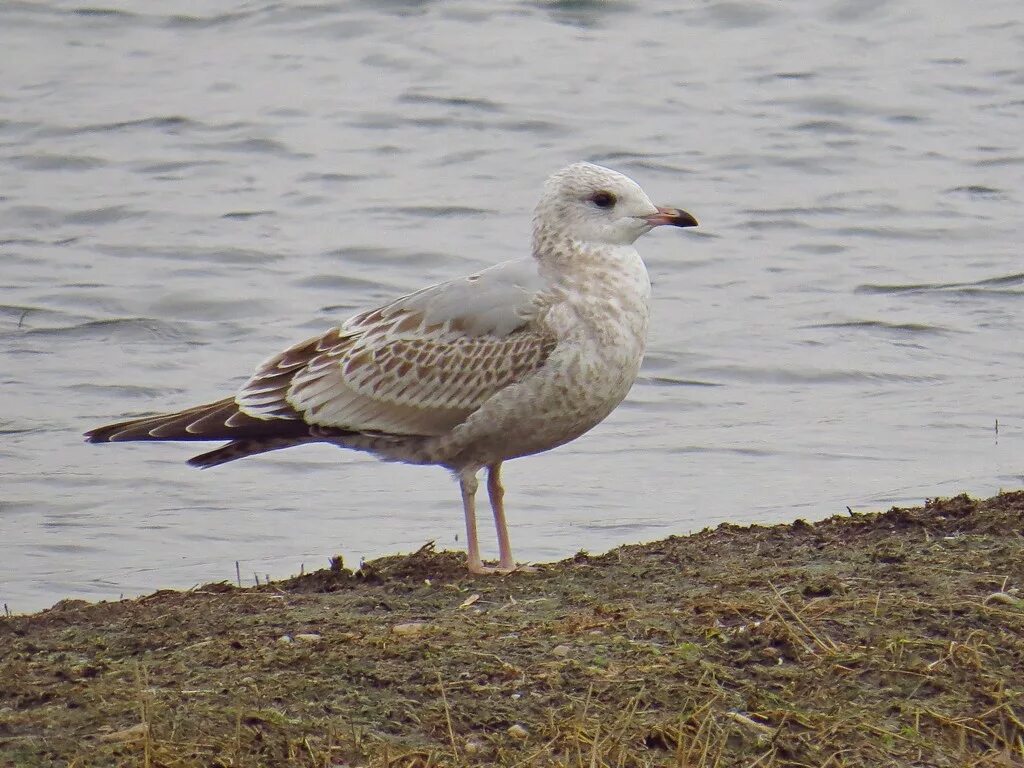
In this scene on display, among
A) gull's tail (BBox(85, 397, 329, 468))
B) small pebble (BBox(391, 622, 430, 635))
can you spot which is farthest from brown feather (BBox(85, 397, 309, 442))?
small pebble (BBox(391, 622, 430, 635))

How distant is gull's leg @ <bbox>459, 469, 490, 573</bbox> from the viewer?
6.53 m

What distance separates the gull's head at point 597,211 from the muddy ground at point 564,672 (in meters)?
1.46

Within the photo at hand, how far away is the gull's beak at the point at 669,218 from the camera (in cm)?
682

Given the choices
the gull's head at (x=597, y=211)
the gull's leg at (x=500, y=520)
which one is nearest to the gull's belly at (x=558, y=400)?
the gull's leg at (x=500, y=520)

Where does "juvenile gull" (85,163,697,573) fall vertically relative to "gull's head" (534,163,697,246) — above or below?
below

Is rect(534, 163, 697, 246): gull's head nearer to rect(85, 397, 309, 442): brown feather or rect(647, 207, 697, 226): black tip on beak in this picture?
rect(647, 207, 697, 226): black tip on beak

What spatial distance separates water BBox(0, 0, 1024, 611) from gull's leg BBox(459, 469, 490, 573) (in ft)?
4.27

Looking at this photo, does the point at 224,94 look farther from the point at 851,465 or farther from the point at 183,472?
the point at 851,465

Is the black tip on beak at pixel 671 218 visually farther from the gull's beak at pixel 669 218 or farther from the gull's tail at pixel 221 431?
the gull's tail at pixel 221 431

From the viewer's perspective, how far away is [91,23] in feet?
59.0

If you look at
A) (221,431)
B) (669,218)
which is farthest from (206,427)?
(669,218)

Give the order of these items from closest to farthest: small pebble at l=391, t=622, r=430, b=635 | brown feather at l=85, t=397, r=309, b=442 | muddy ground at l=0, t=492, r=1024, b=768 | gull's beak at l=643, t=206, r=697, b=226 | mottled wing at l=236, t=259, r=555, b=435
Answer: muddy ground at l=0, t=492, r=1024, b=768 → small pebble at l=391, t=622, r=430, b=635 → mottled wing at l=236, t=259, r=555, b=435 → gull's beak at l=643, t=206, r=697, b=226 → brown feather at l=85, t=397, r=309, b=442

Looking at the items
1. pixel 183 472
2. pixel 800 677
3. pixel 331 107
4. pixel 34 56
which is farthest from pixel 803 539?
pixel 34 56

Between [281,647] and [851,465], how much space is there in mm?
4516
